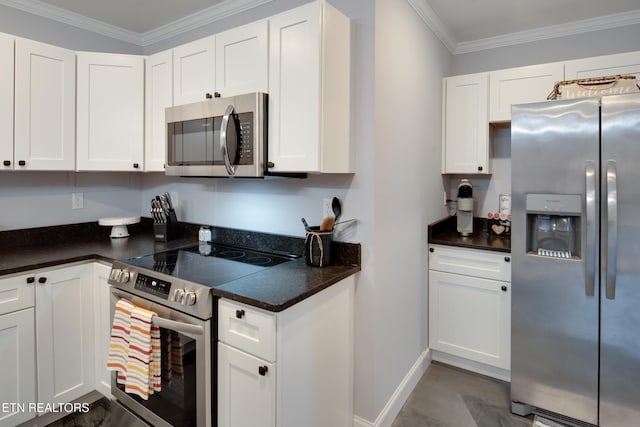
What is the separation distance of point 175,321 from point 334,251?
846mm

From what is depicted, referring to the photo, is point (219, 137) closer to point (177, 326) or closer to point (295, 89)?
point (295, 89)

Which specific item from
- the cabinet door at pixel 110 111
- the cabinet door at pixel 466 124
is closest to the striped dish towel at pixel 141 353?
the cabinet door at pixel 110 111

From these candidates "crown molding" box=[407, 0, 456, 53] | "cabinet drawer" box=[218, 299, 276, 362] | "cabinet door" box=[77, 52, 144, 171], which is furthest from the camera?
"cabinet door" box=[77, 52, 144, 171]

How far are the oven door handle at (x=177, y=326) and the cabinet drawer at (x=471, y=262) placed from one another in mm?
1749

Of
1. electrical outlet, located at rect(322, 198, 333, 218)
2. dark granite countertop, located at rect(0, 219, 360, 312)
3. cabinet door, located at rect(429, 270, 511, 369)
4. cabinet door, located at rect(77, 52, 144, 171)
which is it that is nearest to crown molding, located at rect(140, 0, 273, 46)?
cabinet door, located at rect(77, 52, 144, 171)

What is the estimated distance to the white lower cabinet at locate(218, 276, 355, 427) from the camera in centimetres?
138

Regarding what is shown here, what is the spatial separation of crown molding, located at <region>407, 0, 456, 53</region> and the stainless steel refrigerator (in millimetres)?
909

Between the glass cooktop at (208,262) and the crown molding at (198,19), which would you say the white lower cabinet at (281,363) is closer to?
the glass cooktop at (208,262)

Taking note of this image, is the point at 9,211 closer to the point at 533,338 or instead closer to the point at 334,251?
the point at 334,251

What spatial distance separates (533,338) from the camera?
6.80 ft

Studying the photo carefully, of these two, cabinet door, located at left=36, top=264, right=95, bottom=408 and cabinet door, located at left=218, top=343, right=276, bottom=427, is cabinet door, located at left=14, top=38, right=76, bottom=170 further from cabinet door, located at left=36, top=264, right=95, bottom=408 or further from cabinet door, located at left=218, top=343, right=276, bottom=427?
cabinet door, located at left=218, top=343, right=276, bottom=427

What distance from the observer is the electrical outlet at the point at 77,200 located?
264 centimetres

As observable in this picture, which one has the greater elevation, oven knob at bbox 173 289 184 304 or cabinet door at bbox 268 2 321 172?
cabinet door at bbox 268 2 321 172

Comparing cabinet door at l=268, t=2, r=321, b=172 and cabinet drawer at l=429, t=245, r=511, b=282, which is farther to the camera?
cabinet drawer at l=429, t=245, r=511, b=282
